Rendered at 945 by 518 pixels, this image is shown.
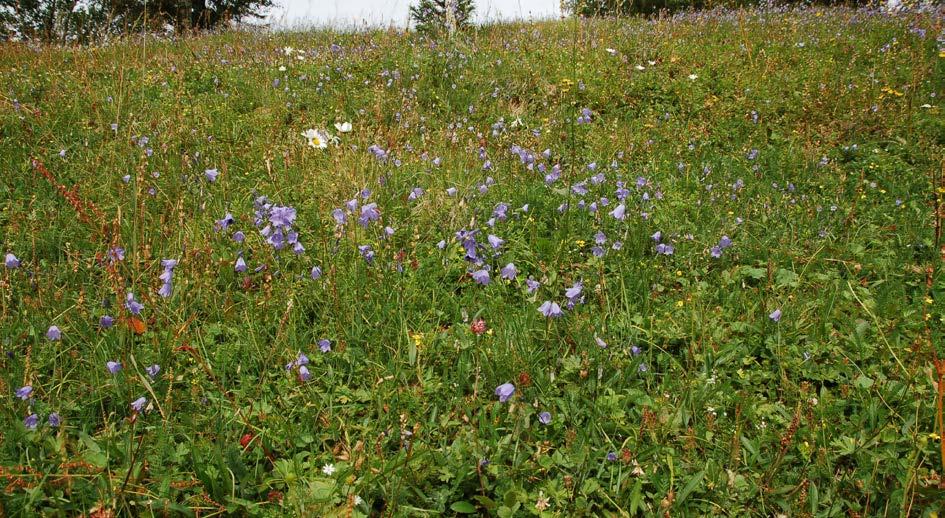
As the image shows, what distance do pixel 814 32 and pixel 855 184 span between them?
450cm

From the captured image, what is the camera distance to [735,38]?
6.93 meters

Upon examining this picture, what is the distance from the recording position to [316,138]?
4270 millimetres

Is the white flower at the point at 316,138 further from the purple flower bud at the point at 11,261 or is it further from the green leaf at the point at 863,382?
the green leaf at the point at 863,382

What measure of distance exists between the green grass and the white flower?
0.14 meters

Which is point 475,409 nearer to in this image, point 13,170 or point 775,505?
point 775,505

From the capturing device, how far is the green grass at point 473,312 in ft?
5.70

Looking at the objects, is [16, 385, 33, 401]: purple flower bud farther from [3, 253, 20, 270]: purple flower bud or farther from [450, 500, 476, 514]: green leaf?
[450, 500, 476, 514]: green leaf

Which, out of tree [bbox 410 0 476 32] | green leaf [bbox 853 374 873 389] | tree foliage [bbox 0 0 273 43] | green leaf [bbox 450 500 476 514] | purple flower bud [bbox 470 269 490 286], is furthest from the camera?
tree [bbox 410 0 476 32]

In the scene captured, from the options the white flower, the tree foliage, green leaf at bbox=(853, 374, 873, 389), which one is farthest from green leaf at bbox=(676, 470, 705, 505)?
the tree foliage

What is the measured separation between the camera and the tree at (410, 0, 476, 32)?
8.55 m

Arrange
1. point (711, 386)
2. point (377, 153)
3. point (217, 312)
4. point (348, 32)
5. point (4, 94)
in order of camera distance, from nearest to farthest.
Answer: point (711, 386)
point (217, 312)
point (377, 153)
point (4, 94)
point (348, 32)

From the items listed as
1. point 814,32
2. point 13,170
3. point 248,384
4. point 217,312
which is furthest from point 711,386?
point 814,32

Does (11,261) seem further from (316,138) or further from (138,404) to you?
(316,138)

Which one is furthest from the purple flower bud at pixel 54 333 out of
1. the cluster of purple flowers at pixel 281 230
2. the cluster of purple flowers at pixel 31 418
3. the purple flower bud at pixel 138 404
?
the cluster of purple flowers at pixel 281 230
